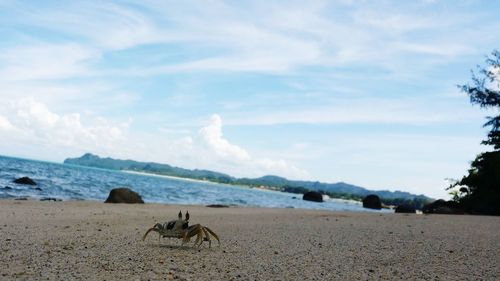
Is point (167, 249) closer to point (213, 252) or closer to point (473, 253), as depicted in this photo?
point (213, 252)

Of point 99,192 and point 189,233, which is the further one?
point 99,192

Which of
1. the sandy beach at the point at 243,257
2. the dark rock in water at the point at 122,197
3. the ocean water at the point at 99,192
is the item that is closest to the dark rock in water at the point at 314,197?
the ocean water at the point at 99,192

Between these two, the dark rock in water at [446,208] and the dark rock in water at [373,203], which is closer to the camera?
the dark rock in water at [446,208]

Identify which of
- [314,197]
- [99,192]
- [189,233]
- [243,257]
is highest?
[314,197]

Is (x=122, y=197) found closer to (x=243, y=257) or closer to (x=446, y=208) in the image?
(x=446, y=208)

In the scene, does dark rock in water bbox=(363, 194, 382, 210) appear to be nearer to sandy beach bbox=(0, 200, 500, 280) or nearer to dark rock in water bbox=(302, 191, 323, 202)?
dark rock in water bbox=(302, 191, 323, 202)

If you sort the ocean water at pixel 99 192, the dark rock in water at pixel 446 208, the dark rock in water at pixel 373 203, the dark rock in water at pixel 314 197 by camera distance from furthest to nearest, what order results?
the dark rock in water at pixel 314 197 < the dark rock in water at pixel 373 203 < the ocean water at pixel 99 192 < the dark rock in water at pixel 446 208

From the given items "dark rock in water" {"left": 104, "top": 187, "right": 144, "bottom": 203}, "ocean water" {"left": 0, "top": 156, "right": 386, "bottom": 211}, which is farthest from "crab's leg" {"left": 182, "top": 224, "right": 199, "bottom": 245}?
"ocean water" {"left": 0, "top": 156, "right": 386, "bottom": 211}

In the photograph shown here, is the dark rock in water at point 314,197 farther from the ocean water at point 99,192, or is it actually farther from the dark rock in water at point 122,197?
the dark rock in water at point 122,197

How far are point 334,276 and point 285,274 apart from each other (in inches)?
22.2

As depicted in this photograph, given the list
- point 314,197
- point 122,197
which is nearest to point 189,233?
point 122,197

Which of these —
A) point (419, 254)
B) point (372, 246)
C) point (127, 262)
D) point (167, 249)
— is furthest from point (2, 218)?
point (419, 254)

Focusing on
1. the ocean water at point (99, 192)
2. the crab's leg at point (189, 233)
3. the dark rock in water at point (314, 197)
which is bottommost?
the ocean water at point (99, 192)

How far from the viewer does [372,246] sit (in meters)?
8.18
